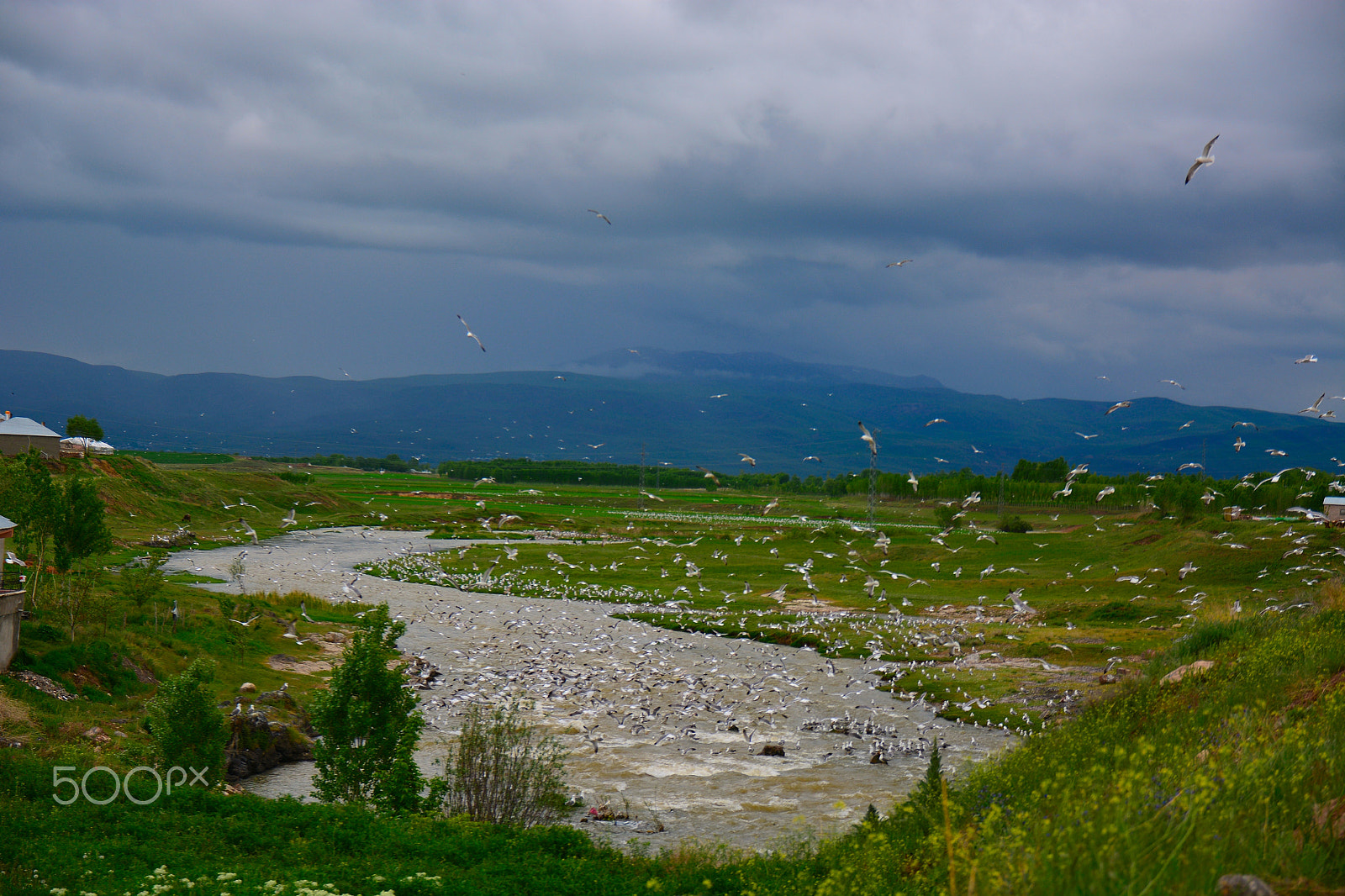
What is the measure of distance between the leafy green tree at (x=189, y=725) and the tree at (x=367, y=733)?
229cm

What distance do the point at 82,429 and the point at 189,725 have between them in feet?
384

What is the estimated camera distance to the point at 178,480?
96125mm

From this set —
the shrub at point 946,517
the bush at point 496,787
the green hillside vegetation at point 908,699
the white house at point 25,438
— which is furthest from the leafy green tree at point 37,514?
the shrub at point 946,517

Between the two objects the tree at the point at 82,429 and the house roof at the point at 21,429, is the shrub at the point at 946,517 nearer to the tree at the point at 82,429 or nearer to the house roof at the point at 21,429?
the house roof at the point at 21,429

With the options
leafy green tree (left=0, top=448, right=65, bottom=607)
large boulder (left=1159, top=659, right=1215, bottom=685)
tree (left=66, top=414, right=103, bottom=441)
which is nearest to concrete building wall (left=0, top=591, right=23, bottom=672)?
leafy green tree (left=0, top=448, right=65, bottom=607)

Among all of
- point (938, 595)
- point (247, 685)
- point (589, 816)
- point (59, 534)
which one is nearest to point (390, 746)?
point (589, 816)

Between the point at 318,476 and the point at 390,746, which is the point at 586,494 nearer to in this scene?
the point at 318,476

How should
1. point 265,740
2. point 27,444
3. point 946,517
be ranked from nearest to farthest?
point 265,740 < point 27,444 < point 946,517

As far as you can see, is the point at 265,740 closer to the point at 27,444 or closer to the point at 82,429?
the point at 27,444

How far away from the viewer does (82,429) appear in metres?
115

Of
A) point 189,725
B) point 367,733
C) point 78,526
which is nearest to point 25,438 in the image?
point 78,526

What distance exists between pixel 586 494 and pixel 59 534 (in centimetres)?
13985

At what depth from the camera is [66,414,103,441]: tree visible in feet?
371

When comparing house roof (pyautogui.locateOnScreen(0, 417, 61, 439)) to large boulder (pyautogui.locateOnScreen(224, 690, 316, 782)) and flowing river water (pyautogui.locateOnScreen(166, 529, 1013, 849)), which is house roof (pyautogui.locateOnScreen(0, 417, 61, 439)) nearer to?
flowing river water (pyautogui.locateOnScreen(166, 529, 1013, 849))
